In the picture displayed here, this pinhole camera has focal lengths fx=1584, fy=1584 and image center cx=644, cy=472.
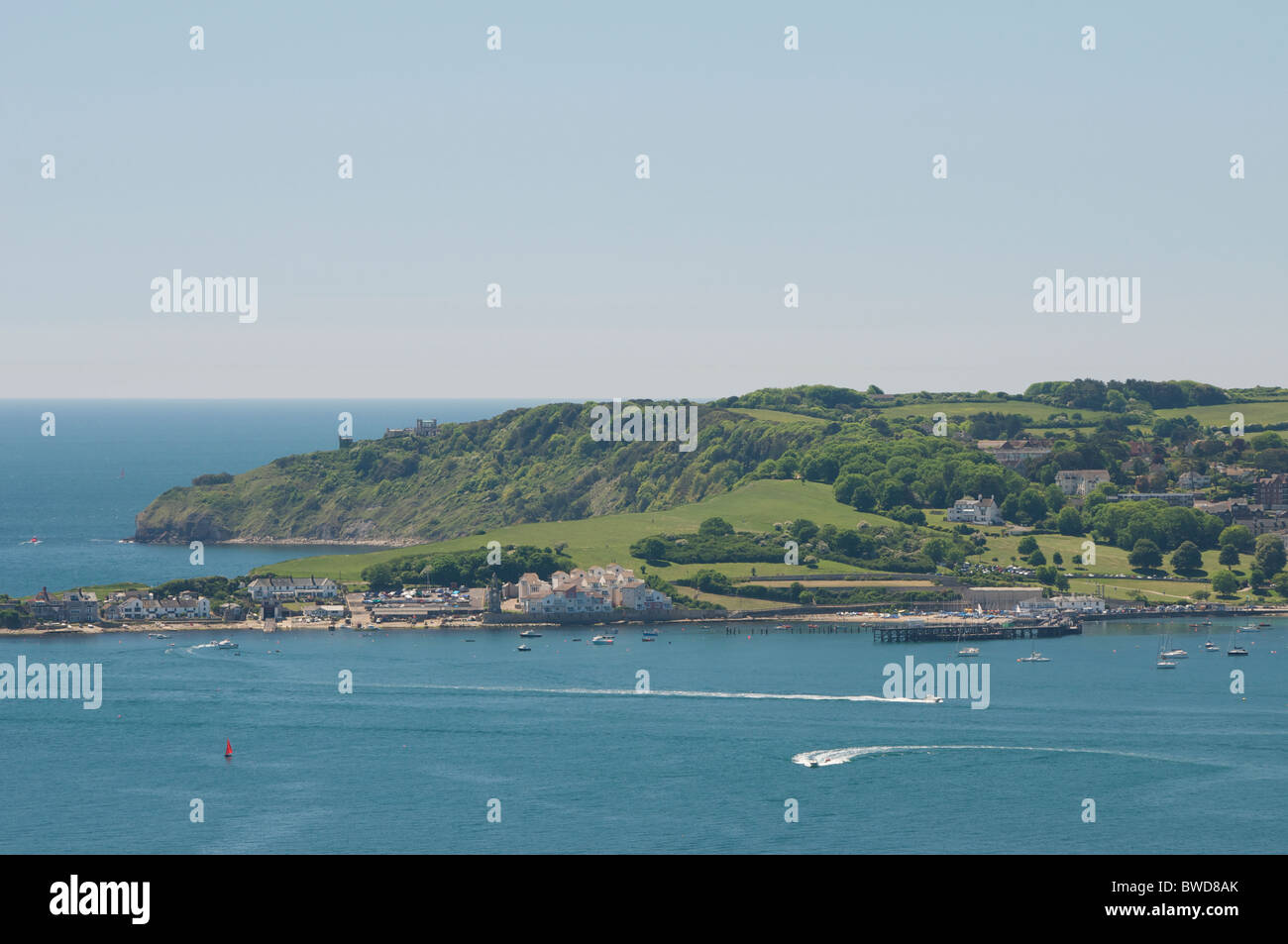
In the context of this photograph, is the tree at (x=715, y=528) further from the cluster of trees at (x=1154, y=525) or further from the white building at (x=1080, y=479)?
the white building at (x=1080, y=479)

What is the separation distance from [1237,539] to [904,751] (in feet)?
331

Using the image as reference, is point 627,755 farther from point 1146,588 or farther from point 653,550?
point 1146,588

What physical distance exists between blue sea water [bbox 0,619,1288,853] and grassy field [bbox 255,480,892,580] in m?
35.0

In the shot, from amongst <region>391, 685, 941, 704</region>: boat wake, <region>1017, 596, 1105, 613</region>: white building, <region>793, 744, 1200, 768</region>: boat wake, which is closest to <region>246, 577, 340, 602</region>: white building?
<region>391, 685, 941, 704</region>: boat wake

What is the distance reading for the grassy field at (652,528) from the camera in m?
153

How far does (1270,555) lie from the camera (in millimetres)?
158500

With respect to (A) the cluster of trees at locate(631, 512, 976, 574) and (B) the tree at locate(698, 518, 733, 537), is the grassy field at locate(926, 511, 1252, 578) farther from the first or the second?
(B) the tree at locate(698, 518, 733, 537)

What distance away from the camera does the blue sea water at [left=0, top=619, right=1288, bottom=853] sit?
65.5 metres

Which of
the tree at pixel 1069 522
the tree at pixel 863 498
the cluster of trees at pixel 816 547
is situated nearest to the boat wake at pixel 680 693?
the cluster of trees at pixel 816 547

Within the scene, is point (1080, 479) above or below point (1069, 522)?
above

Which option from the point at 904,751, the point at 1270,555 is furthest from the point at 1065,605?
the point at 904,751

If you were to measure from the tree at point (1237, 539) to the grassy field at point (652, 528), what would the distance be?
35380 mm

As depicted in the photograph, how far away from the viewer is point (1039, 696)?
A: 98.9 metres

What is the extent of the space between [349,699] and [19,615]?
4453 centimetres
